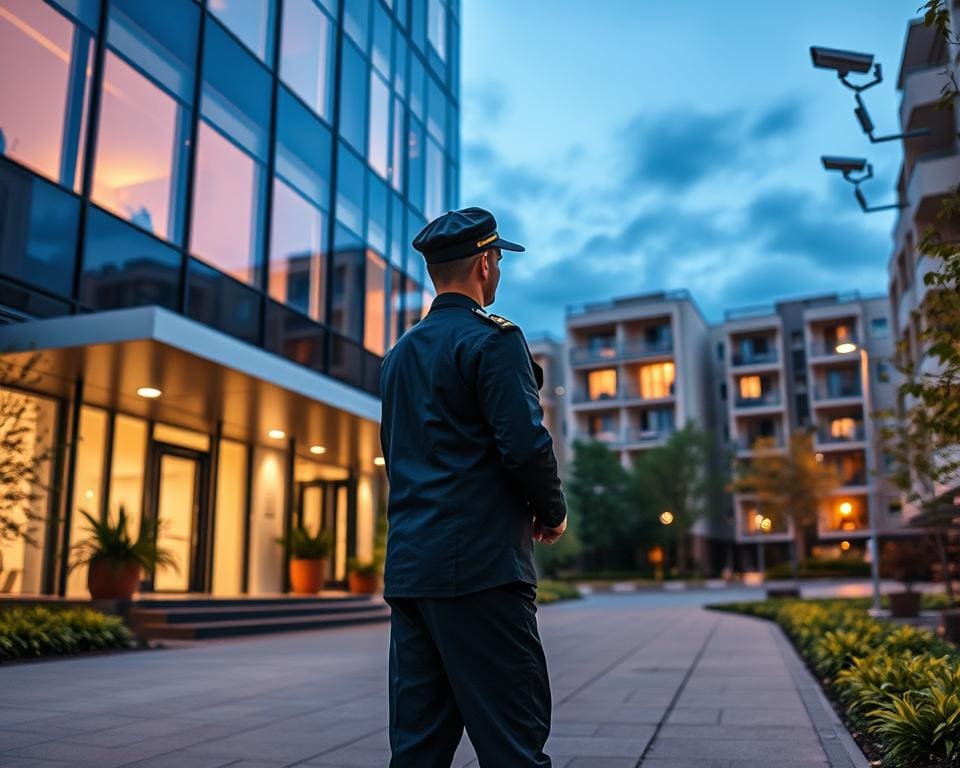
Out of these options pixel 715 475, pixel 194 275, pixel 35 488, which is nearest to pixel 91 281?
pixel 194 275

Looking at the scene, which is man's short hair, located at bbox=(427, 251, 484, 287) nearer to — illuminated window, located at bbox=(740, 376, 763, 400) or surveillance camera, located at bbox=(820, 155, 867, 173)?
surveillance camera, located at bbox=(820, 155, 867, 173)

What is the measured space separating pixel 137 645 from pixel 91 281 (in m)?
4.51

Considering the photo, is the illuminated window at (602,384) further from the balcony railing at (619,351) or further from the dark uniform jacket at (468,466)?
the dark uniform jacket at (468,466)

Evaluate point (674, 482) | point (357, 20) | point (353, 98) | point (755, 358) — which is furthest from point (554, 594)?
point (755, 358)

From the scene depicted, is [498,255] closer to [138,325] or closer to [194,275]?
[138,325]

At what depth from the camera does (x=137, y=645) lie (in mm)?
10602

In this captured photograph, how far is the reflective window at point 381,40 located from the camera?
64.0 ft

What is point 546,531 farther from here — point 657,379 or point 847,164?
point 657,379

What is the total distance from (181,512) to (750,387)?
47.7 m

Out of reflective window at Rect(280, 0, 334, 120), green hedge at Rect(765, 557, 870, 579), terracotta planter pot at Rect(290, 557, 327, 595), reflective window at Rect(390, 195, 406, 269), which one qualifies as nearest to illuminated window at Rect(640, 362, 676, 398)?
green hedge at Rect(765, 557, 870, 579)

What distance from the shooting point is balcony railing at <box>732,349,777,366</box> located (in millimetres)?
56031

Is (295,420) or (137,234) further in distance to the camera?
(295,420)

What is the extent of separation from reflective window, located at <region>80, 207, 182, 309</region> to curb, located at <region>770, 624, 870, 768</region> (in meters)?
9.09

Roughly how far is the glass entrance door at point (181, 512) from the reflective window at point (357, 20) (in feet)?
29.5
